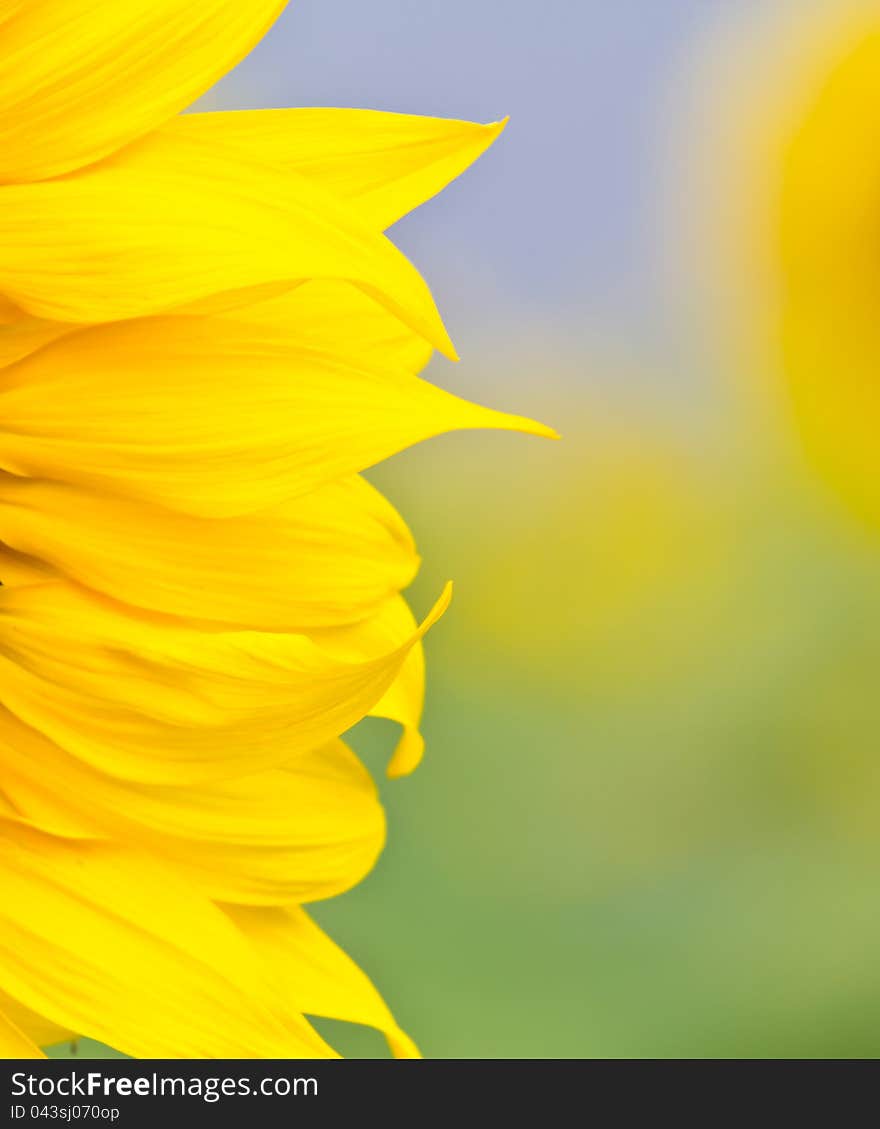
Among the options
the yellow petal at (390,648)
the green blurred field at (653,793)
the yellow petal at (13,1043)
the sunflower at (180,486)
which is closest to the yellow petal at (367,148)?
the sunflower at (180,486)

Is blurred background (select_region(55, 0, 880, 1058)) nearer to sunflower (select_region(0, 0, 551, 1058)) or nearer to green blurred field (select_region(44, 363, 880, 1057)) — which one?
green blurred field (select_region(44, 363, 880, 1057))

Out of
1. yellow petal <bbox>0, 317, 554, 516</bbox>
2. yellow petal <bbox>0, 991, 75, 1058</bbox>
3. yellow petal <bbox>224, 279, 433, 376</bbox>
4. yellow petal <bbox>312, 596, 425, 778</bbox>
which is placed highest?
yellow petal <bbox>224, 279, 433, 376</bbox>

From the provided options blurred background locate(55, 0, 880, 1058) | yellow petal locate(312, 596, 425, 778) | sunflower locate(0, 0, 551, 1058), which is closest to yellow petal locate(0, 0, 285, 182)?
sunflower locate(0, 0, 551, 1058)

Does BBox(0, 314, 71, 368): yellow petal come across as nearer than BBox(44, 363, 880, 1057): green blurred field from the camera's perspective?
Yes

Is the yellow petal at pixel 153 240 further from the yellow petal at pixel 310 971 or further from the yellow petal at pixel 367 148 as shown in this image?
A: the yellow petal at pixel 310 971

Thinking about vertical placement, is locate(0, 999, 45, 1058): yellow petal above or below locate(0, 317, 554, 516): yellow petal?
below

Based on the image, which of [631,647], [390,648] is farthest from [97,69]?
[631,647]

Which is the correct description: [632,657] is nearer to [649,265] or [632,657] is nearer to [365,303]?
[649,265]

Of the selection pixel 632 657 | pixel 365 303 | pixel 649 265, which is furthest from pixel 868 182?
pixel 365 303
